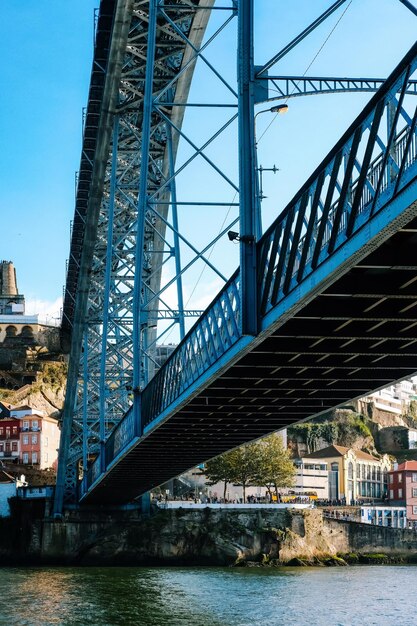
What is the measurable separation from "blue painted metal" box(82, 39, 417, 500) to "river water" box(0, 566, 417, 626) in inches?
764

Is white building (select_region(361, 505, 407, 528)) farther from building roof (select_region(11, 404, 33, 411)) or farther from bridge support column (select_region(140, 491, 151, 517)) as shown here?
building roof (select_region(11, 404, 33, 411))

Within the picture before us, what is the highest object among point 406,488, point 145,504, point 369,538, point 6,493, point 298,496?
point 406,488

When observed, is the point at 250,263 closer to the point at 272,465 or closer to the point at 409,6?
the point at 409,6

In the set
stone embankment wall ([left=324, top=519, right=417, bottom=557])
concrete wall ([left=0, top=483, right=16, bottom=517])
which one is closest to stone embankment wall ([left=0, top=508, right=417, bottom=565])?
concrete wall ([left=0, top=483, right=16, bottom=517])

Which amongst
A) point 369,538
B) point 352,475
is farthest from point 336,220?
point 352,475

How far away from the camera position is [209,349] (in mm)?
28953

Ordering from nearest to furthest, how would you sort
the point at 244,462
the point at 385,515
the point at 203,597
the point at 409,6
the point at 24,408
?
1. the point at 409,6
2. the point at 203,597
3. the point at 244,462
4. the point at 385,515
5. the point at 24,408

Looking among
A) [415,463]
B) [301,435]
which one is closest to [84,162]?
[415,463]

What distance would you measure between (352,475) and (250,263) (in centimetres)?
11542

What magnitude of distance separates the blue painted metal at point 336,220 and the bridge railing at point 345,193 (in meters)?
0.01

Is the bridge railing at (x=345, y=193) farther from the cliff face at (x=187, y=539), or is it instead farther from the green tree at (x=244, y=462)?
the green tree at (x=244, y=462)

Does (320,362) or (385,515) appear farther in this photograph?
(385,515)

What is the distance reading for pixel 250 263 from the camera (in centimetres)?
2289

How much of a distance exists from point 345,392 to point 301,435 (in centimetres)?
12323
